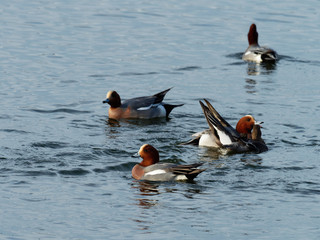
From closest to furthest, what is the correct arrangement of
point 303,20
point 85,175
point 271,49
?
point 85,175
point 271,49
point 303,20

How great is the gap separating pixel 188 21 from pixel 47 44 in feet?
20.7

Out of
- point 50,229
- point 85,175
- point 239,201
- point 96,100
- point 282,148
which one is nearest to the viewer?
point 50,229

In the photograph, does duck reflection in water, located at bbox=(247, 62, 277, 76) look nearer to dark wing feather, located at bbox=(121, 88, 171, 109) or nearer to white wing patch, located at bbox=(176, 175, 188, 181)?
dark wing feather, located at bbox=(121, 88, 171, 109)

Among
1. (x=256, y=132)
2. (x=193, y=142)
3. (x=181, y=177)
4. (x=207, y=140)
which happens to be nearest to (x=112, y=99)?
(x=193, y=142)

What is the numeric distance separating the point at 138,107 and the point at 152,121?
455 millimetres

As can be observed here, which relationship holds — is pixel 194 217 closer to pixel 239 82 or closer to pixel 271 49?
pixel 239 82

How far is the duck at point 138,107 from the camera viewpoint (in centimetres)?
1780

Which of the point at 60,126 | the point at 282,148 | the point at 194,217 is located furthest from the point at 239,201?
the point at 60,126

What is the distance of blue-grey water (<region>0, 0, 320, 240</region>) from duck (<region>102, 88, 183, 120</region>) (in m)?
0.36

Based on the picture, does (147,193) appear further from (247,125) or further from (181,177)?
(247,125)

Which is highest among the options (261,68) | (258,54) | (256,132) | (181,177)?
(258,54)

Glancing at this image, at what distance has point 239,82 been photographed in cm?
2098

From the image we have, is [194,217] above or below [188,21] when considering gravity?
below

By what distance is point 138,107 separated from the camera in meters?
17.9
